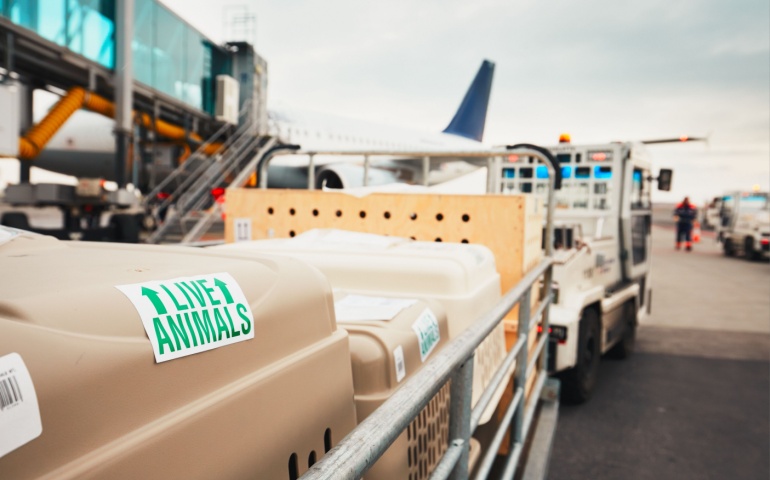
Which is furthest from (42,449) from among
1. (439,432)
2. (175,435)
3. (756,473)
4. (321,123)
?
(321,123)

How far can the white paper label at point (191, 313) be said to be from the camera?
827 millimetres

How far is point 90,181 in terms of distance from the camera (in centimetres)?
1156

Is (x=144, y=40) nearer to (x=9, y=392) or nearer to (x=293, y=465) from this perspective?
(x=293, y=465)

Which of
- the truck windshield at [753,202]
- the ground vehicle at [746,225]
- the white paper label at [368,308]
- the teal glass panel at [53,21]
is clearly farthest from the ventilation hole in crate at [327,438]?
the truck windshield at [753,202]

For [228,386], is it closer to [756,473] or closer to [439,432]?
[439,432]

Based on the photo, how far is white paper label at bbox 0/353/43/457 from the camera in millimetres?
590

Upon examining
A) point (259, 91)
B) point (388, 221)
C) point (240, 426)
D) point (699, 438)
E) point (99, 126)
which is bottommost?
point (699, 438)

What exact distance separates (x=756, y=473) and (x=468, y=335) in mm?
3406

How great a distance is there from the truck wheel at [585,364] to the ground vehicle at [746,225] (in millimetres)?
14856

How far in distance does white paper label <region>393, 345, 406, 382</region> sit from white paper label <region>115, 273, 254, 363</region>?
545 millimetres

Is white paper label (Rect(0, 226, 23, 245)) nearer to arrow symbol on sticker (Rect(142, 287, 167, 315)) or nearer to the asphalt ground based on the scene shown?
arrow symbol on sticker (Rect(142, 287, 167, 315))

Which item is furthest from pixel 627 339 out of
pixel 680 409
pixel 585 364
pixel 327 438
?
pixel 327 438

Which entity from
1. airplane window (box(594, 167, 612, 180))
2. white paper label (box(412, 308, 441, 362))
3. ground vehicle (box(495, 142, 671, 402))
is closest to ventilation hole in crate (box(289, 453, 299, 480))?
white paper label (box(412, 308, 441, 362))

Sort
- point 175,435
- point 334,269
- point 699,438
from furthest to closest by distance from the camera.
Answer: point 699,438
point 334,269
point 175,435
